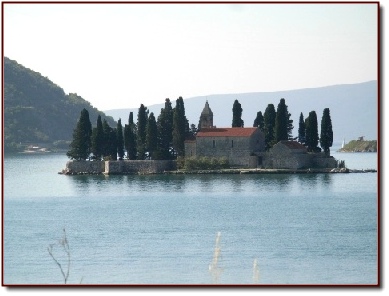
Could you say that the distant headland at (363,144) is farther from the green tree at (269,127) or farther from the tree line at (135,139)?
the tree line at (135,139)

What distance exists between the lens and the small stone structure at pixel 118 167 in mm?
32812

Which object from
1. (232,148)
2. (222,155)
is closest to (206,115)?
(232,148)

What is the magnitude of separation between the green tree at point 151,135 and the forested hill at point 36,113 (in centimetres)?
182

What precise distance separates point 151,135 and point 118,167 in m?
1.81

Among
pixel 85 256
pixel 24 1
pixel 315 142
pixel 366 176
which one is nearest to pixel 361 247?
pixel 85 256

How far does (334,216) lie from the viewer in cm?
1981

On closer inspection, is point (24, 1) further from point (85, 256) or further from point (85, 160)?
point (85, 160)

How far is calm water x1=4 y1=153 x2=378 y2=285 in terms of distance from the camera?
12992 millimetres

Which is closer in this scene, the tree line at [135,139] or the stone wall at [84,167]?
the tree line at [135,139]

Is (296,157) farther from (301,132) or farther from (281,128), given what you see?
(281,128)

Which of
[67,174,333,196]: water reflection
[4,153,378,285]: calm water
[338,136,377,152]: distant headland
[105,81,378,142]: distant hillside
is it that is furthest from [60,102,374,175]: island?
[105,81,378,142]: distant hillside

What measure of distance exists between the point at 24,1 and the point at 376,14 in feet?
11.4

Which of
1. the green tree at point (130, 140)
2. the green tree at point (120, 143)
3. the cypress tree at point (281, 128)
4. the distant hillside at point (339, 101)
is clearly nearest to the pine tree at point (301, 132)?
the cypress tree at point (281, 128)

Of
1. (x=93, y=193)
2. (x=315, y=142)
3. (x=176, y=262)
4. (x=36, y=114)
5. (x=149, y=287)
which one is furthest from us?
(x=315, y=142)
